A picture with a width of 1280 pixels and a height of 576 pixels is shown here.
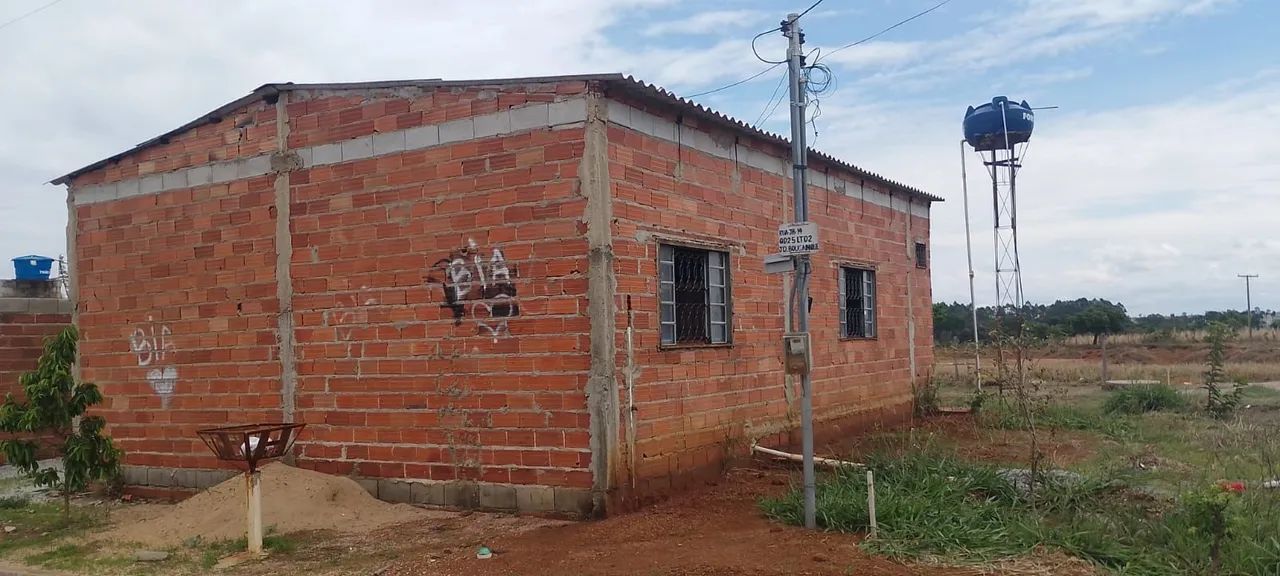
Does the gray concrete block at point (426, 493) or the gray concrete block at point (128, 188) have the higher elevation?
the gray concrete block at point (128, 188)

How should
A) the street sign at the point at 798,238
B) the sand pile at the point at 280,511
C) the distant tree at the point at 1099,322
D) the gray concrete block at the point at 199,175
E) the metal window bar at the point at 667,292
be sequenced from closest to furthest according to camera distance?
the street sign at the point at 798,238
the sand pile at the point at 280,511
the metal window bar at the point at 667,292
the gray concrete block at the point at 199,175
the distant tree at the point at 1099,322

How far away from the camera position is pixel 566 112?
8.11m

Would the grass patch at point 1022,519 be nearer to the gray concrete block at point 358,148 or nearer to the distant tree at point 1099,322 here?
the gray concrete block at point 358,148

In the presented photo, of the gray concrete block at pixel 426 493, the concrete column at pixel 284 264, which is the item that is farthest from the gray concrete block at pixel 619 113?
the gray concrete block at pixel 426 493

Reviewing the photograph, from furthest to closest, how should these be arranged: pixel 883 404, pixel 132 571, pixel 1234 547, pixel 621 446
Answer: pixel 883 404 → pixel 621 446 → pixel 132 571 → pixel 1234 547

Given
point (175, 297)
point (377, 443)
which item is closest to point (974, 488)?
point (377, 443)

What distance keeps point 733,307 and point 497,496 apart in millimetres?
3190

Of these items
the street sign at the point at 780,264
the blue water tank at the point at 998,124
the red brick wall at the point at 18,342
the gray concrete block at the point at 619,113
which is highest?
the blue water tank at the point at 998,124

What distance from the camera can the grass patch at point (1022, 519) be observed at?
595cm

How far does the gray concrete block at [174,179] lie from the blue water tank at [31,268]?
5559 millimetres

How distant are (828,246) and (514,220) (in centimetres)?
555

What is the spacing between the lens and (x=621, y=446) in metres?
8.03

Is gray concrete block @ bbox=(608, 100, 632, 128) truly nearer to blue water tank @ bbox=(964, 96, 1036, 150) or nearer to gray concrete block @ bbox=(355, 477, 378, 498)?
gray concrete block @ bbox=(355, 477, 378, 498)

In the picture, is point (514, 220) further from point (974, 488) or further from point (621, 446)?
point (974, 488)
